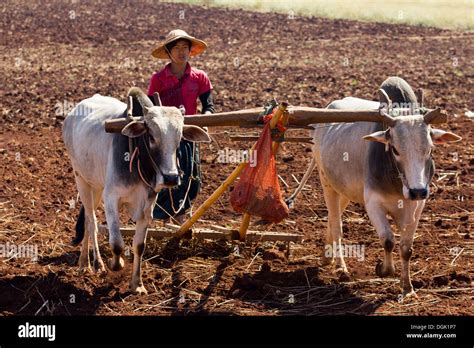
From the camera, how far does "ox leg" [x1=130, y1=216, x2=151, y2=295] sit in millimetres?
7471

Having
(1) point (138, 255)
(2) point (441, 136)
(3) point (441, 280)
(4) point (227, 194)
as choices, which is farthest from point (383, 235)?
(4) point (227, 194)

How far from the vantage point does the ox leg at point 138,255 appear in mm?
7471

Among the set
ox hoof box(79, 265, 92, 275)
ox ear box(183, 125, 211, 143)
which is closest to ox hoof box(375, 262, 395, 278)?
ox ear box(183, 125, 211, 143)

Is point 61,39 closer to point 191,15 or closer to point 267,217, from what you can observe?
point 191,15

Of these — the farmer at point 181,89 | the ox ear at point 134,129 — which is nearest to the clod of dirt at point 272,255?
the farmer at point 181,89

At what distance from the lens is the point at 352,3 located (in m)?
32.2

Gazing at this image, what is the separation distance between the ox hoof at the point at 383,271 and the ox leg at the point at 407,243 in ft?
0.27

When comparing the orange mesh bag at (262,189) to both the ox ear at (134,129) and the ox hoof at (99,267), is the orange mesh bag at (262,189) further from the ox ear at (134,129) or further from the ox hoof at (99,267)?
the ox hoof at (99,267)

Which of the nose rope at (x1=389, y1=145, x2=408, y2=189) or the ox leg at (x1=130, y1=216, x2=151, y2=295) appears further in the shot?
the ox leg at (x1=130, y1=216, x2=151, y2=295)

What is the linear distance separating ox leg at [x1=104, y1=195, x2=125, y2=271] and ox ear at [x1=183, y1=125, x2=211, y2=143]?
0.72 m

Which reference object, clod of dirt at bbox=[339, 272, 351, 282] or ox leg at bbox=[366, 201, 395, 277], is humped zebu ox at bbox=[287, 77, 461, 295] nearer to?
ox leg at bbox=[366, 201, 395, 277]

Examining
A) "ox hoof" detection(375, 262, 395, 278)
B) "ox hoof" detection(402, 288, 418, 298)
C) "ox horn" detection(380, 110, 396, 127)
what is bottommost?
"ox hoof" detection(402, 288, 418, 298)

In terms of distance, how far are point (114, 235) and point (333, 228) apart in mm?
2080

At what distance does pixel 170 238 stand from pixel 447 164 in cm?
419
